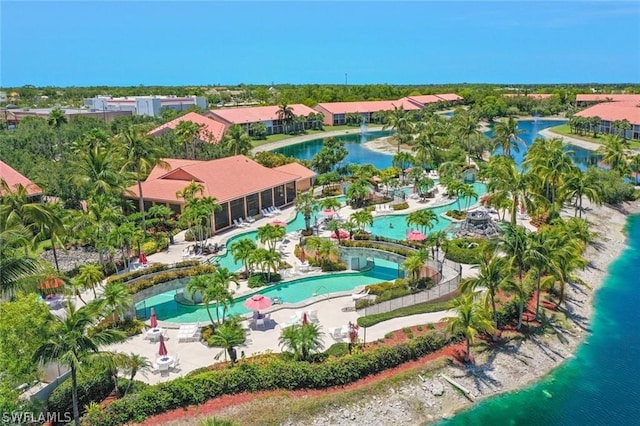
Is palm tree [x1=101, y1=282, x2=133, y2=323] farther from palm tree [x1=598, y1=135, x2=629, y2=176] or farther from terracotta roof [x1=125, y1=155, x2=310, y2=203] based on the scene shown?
palm tree [x1=598, y1=135, x2=629, y2=176]

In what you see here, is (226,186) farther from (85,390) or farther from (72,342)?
(72,342)

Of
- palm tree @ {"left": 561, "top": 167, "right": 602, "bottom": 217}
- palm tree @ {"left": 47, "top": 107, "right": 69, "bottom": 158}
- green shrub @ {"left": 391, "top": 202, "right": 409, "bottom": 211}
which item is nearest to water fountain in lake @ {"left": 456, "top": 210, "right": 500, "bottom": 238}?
palm tree @ {"left": 561, "top": 167, "right": 602, "bottom": 217}

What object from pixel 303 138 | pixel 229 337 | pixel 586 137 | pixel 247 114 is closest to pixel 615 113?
pixel 586 137

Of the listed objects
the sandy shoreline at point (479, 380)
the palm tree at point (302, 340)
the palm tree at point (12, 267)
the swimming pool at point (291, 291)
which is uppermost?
the palm tree at point (12, 267)

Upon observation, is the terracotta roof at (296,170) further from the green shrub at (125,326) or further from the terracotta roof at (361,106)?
the terracotta roof at (361,106)

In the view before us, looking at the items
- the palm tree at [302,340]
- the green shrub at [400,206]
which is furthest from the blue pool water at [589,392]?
the green shrub at [400,206]

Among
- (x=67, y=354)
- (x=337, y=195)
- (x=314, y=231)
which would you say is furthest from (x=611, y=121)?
(x=67, y=354)
